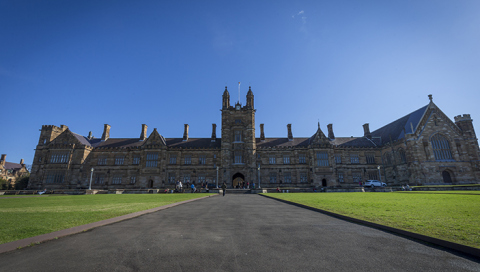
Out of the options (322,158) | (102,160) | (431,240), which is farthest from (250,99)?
(431,240)

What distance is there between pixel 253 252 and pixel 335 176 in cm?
3997

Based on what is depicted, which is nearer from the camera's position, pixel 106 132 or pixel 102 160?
pixel 102 160

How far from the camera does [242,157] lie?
40281 mm

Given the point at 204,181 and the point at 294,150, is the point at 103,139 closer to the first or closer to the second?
the point at 204,181

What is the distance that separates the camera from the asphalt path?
288 centimetres

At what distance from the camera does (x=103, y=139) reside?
45.9 metres

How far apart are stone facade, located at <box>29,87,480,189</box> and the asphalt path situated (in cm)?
3311

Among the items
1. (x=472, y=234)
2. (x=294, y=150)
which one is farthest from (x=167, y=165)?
(x=472, y=234)

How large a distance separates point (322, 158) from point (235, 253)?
3969 cm

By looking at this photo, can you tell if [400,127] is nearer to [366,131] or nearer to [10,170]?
[366,131]

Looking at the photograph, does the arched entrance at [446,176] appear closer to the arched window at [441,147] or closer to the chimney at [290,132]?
the arched window at [441,147]

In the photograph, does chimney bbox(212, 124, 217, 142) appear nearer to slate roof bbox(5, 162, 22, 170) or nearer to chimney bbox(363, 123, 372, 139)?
chimney bbox(363, 123, 372, 139)

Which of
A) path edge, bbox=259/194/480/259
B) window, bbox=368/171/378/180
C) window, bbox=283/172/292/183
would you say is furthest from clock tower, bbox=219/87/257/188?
path edge, bbox=259/194/480/259

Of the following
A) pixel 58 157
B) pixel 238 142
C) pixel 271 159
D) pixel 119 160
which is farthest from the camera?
pixel 119 160
